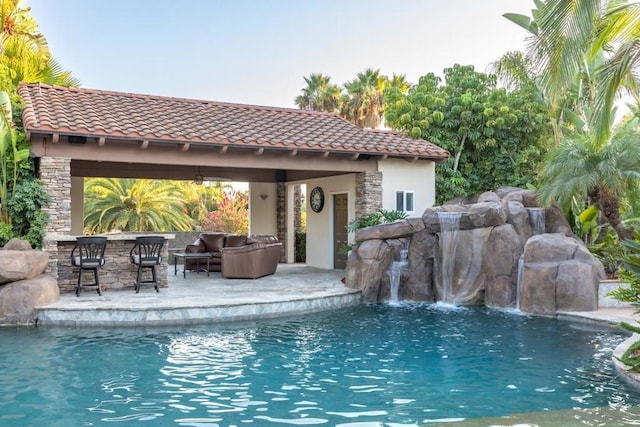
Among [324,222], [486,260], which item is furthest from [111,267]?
[486,260]

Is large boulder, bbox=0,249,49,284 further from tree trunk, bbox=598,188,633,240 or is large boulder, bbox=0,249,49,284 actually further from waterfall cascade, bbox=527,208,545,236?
tree trunk, bbox=598,188,633,240

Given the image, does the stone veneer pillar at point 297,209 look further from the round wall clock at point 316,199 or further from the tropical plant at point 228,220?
the tropical plant at point 228,220

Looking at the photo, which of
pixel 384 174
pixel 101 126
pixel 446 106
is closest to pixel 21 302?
pixel 101 126

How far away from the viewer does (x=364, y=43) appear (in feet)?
72.0

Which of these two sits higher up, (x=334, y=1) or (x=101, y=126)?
(x=334, y=1)

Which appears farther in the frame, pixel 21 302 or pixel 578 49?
pixel 21 302

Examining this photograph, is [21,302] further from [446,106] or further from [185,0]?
[446,106]

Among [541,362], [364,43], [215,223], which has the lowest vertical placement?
[541,362]

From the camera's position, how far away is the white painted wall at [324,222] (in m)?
16.7

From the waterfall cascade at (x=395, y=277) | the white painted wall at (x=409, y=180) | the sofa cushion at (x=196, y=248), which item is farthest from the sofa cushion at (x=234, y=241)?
the waterfall cascade at (x=395, y=277)

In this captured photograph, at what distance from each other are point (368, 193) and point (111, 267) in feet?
23.6

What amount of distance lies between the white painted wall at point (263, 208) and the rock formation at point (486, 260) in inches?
298

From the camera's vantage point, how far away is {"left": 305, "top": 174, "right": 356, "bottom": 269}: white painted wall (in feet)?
54.6

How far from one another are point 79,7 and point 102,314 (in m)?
13.9
